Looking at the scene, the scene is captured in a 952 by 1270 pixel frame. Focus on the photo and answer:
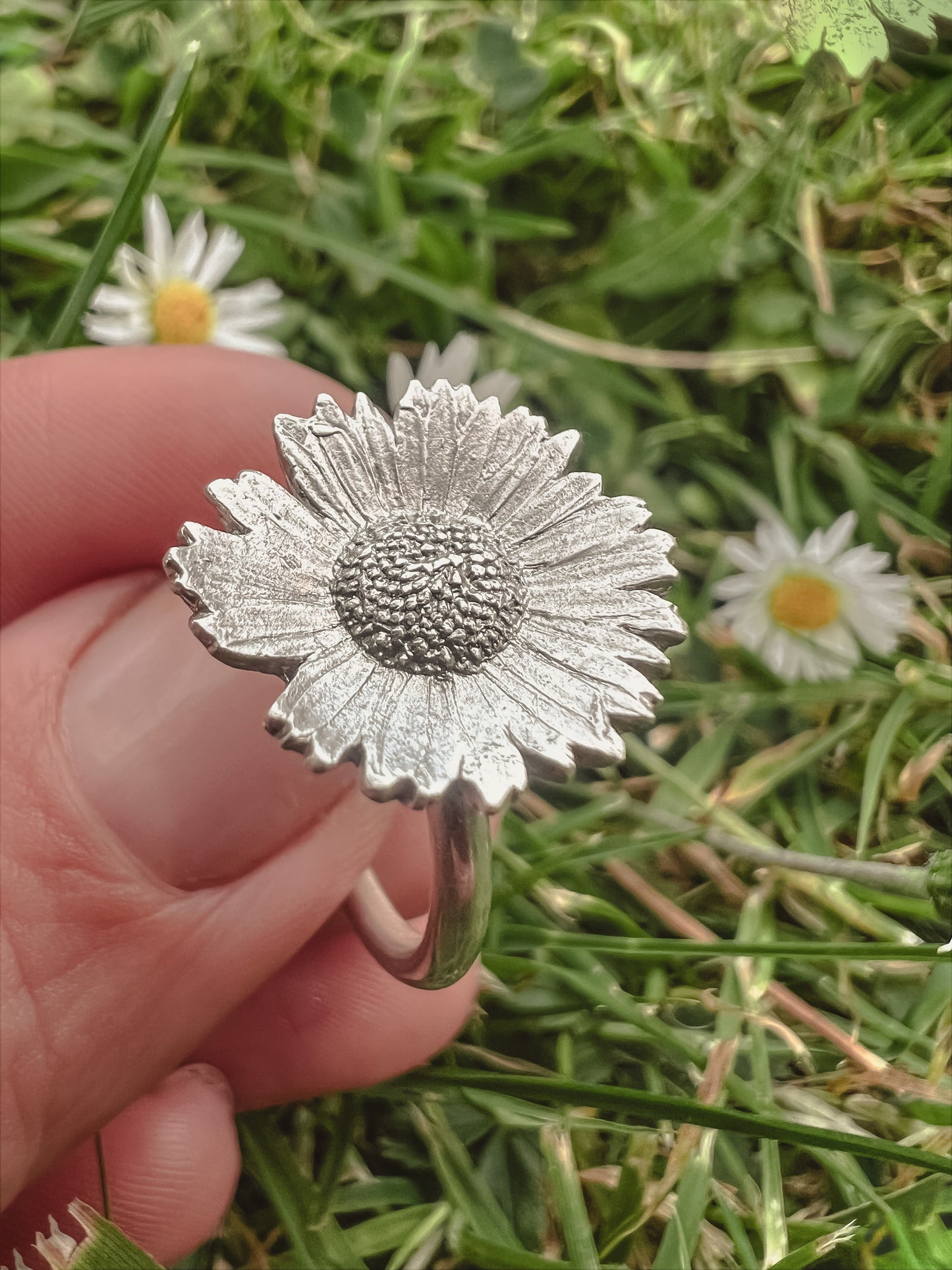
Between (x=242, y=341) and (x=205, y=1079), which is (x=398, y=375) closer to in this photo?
(x=242, y=341)

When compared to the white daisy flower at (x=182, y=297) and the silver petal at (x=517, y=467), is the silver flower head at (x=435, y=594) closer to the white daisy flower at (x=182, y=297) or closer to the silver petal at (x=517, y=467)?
the silver petal at (x=517, y=467)

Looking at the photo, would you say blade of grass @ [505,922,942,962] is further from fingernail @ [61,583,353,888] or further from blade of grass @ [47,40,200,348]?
blade of grass @ [47,40,200,348]

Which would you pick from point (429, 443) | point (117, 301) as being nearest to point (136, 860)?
point (429, 443)

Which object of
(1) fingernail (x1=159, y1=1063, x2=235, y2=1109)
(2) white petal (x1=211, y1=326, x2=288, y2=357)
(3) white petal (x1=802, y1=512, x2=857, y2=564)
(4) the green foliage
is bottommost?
(1) fingernail (x1=159, y1=1063, x2=235, y2=1109)

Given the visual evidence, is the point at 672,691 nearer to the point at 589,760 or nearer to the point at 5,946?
the point at 589,760

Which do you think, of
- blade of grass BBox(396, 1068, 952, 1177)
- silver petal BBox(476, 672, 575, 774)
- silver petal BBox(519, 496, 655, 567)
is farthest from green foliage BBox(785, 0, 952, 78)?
blade of grass BBox(396, 1068, 952, 1177)

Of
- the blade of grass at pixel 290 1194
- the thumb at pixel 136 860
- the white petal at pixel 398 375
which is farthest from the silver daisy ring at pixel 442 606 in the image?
the white petal at pixel 398 375
